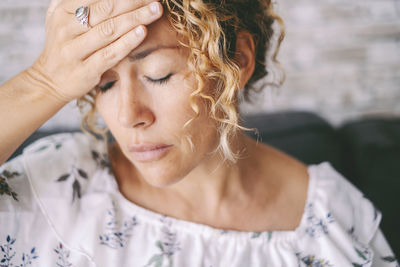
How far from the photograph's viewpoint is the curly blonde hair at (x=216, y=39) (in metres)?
0.75

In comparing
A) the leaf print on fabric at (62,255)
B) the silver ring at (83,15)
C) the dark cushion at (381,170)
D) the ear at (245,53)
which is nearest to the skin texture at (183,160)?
the ear at (245,53)

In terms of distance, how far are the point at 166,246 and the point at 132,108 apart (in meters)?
0.40

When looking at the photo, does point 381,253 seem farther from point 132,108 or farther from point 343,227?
Result: point 132,108

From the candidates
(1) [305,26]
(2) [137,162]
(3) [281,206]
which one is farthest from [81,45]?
(1) [305,26]

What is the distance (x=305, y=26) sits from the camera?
1593mm

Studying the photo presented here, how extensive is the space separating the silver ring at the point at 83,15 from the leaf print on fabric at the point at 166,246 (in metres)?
0.55

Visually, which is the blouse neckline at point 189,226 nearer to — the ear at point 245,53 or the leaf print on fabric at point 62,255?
the leaf print on fabric at point 62,255

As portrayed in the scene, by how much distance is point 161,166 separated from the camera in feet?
2.77

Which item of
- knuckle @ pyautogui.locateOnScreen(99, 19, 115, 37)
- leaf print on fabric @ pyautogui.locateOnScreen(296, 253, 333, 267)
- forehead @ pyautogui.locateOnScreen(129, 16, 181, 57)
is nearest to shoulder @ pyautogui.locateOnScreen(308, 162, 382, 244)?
leaf print on fabric @ pyautogui.locateOnScreen(296, 253, 333, 267)

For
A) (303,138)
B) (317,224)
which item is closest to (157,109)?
(317,224)

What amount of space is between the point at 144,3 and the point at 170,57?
120 mm

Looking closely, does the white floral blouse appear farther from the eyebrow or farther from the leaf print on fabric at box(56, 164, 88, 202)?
the eyebrow

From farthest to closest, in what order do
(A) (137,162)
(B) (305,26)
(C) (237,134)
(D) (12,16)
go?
(B) (305,26)
(D) (12,16)
(C) (237,134)
(A) (137,162)

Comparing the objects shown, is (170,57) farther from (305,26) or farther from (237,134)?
(305,26)
